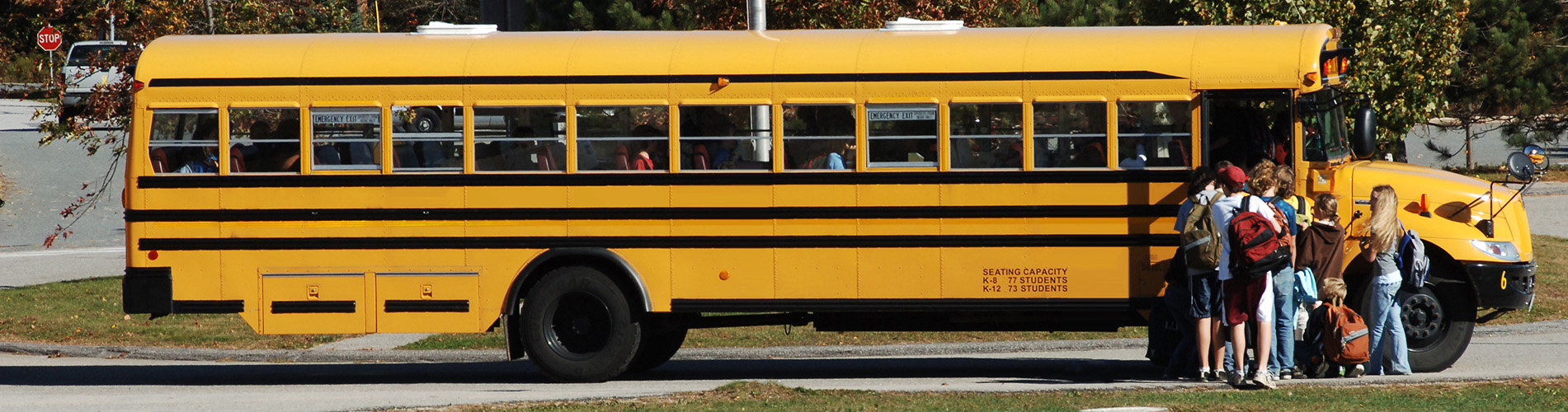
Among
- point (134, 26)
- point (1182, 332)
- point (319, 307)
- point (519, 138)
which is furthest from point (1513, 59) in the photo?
point (319, 307)

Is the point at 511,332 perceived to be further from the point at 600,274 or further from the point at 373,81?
the point at 373,81

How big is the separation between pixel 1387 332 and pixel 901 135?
3.08 m

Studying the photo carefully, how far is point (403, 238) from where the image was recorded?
386 inches

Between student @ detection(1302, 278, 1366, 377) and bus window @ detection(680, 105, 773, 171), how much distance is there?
3.28 meters

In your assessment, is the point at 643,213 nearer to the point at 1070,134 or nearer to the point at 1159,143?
the point at 1070,134

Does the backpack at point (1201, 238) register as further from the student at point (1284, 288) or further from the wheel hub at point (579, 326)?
the wheel hub at point (579, 326)

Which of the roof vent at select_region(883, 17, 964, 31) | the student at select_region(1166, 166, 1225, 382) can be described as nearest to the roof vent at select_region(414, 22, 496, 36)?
the roof vent at select_region(883, 17, 964, 31)

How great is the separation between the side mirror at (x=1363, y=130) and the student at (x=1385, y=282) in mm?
242

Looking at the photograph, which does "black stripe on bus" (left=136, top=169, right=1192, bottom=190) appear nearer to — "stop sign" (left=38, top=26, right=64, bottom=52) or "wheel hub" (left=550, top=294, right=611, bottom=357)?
"wheel hub" (left=550, top=294, right=611, bottom=357)

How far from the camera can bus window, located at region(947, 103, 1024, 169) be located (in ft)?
30.6

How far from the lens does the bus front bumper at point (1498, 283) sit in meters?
9.48

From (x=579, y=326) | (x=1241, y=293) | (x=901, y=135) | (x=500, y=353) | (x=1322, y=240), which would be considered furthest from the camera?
(x=500, y=353)

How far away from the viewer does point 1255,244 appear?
8.83m

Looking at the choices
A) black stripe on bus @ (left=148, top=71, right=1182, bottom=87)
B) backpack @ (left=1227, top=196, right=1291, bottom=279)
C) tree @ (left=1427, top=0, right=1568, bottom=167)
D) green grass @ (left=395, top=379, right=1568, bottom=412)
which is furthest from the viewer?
tree @ (left=1427, top=0, right=1568, bottom=167)
